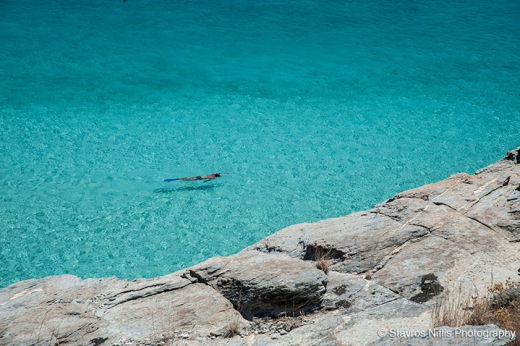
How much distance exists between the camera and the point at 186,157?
9.59 m

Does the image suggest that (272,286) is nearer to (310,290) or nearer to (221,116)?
(310,290)

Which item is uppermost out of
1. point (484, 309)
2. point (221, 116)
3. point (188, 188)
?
point (484, 309)

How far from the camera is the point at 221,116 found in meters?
11.0

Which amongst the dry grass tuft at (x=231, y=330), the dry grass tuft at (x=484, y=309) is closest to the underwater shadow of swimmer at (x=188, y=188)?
the dry grass tuft at (x=231, y=330)

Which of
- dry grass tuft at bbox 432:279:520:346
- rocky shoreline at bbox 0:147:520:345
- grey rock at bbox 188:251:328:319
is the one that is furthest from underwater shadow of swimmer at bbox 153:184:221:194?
dry grass tuft at bbox 432:279:520:346

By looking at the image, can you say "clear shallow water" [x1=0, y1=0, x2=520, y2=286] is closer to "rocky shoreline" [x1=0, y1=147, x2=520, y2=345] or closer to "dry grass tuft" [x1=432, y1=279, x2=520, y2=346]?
"rocky shoreline" [x1=0, y1=147, x2=520, y2=345]

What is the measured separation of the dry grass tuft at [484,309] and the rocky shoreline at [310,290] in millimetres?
136

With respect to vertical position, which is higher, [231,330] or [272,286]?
[272,286]

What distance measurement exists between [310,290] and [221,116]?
751 centimetres

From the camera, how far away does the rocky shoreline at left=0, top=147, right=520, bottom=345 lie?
3705mm

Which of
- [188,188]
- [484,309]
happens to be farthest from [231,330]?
[188,188]

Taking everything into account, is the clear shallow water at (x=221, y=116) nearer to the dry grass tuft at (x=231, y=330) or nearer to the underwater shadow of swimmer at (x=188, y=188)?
the underwater shadow of swimmer at (x=188, y=188)

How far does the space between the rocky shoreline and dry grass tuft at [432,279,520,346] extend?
136mm

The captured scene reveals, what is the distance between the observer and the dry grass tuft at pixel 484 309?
10.5 ft
